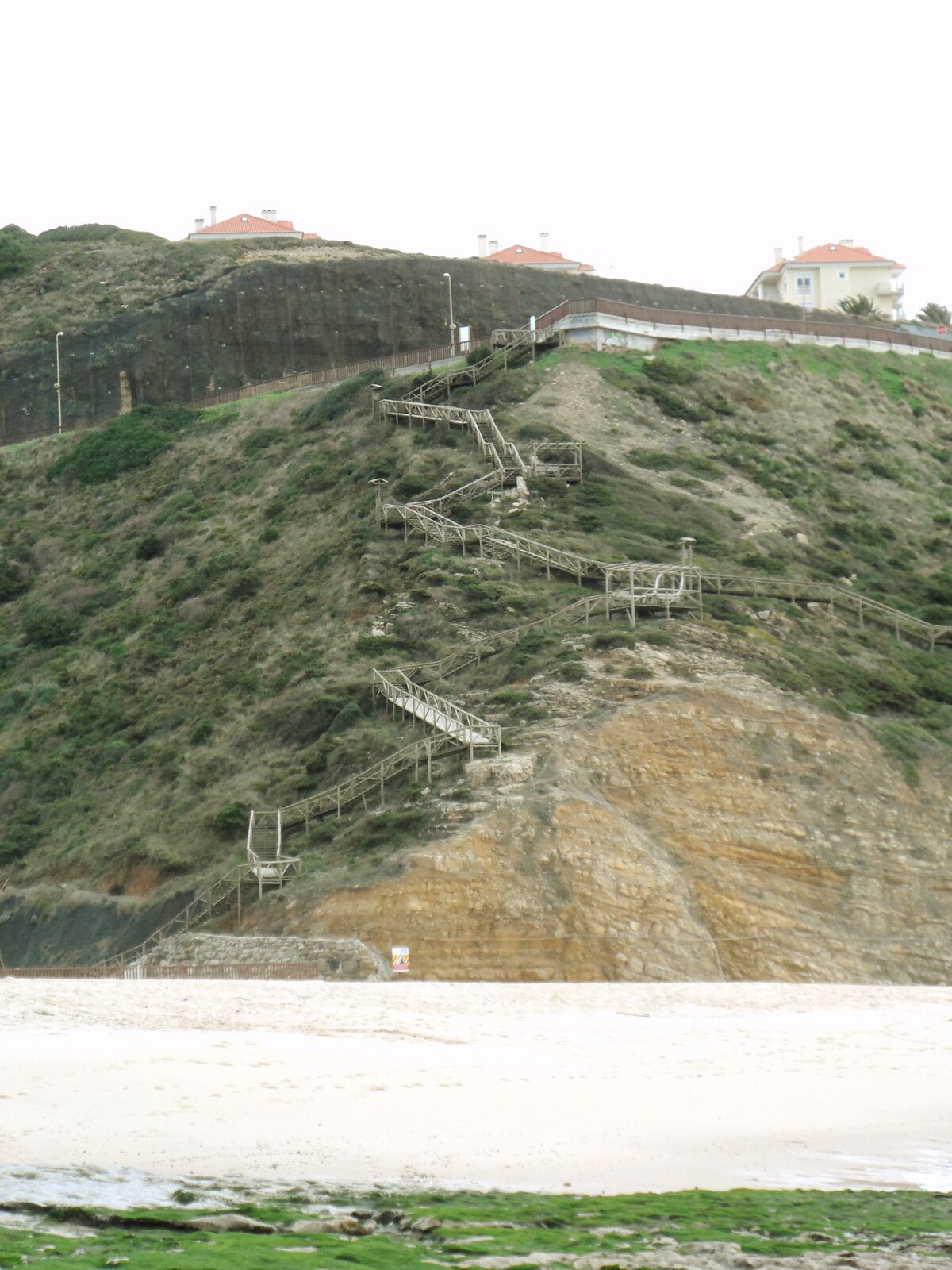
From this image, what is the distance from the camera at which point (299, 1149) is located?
16.4m

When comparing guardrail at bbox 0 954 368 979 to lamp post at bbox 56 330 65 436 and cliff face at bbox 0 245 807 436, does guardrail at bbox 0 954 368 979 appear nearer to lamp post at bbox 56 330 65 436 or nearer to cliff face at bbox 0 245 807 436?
cliff face at bbox 0 245 807 436

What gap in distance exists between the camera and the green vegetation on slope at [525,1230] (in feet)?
42.6

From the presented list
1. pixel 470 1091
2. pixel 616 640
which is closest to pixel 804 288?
pixel 616 640

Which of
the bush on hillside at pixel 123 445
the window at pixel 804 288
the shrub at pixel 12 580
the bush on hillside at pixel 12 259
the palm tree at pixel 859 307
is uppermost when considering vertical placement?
the bush on hillside at pixel 12 259

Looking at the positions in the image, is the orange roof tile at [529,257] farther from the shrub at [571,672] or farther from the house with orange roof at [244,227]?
the shrub at [571,672]

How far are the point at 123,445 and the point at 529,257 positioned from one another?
3359cm

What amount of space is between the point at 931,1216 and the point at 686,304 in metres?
60.4

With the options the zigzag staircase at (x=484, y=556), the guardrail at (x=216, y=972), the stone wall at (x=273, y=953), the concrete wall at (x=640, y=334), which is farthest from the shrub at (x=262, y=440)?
the guardrail at (x=216, y=972)

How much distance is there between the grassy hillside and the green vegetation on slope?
812 inches

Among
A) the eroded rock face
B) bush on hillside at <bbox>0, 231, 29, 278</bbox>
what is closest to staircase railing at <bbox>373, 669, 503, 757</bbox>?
the eroded rock face

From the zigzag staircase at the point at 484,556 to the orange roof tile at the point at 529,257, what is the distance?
31.9 metres

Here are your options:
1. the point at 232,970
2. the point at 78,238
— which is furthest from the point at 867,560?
the point at 78,238

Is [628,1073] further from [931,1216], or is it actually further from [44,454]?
[44,454]

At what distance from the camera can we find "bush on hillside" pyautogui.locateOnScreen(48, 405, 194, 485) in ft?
210
